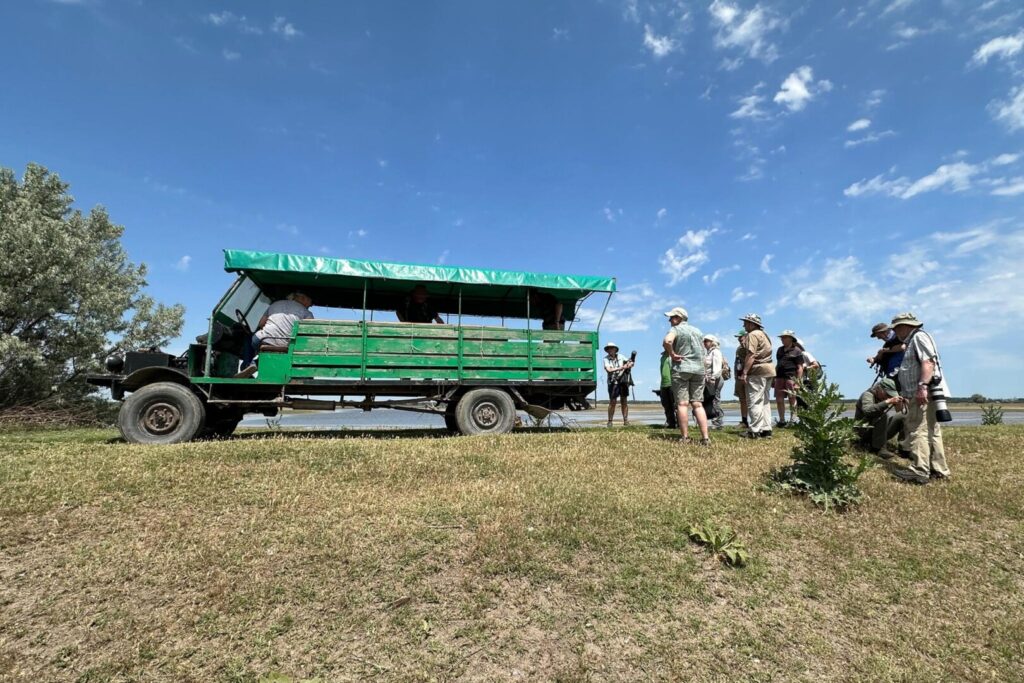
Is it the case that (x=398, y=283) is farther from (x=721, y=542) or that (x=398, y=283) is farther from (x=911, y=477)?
(x=911, y=477)

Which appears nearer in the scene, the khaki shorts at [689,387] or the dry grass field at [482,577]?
the dry grass field at [482,577]

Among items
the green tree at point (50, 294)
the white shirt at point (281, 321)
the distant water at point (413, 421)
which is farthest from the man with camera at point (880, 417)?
the green tree at point (50, 294)

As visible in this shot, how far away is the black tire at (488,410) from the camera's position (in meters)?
8.87

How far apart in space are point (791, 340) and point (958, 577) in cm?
611

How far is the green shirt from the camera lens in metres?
7.75

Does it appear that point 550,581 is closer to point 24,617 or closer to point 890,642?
point 890,642

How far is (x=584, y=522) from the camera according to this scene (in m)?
4.82

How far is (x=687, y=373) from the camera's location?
7.73m

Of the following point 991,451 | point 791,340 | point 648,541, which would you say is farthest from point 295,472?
point 991,451

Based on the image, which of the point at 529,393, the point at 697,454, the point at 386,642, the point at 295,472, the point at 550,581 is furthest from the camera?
the point at 529,393

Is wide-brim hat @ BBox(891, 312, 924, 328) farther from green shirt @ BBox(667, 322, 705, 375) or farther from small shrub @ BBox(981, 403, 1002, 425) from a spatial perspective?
small shrub @ BBox(981, 403, 1002, 425)

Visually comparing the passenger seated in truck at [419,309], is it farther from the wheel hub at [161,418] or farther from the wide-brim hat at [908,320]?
the wide-brim hat at [908,320]

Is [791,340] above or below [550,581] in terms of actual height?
above

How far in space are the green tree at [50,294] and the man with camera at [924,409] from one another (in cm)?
1871
